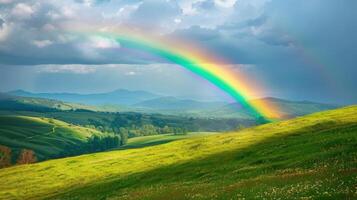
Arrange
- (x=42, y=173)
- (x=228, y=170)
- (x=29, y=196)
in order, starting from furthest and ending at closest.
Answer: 1. (x=42, y=173)
2. (x=29, y=196)
3. (x=228, y=170)

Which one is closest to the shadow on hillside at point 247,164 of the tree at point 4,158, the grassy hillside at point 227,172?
the grassy hillside at point 227,172

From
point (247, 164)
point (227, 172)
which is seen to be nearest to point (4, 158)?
point (247, 164)

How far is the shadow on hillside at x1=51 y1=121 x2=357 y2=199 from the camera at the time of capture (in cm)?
4631

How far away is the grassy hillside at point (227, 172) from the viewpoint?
1155 inches

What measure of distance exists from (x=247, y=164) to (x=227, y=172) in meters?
4.70

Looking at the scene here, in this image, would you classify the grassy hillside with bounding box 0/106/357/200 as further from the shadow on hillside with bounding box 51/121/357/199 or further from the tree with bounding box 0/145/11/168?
the tree with bounding box 0/145/11/168

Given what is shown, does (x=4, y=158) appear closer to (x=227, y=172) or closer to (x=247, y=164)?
(x=247, y=164)

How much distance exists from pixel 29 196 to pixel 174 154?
108 ft

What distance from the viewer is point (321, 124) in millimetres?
92562

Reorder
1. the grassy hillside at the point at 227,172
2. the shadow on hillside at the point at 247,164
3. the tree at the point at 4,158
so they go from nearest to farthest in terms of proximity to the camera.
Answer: the grassy hillside at the point at 227,172
the shadow on hillside at the point at 247,164
the tree at the point at 4,158

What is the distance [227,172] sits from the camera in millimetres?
55750

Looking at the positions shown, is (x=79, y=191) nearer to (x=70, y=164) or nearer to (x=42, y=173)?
(x=42, y=173)

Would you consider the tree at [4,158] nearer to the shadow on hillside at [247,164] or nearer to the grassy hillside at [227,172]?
the grassy hillside at [227,172]

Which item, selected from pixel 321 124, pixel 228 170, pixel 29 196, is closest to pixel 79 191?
pixel 29 196
